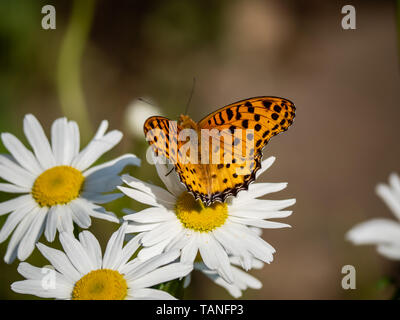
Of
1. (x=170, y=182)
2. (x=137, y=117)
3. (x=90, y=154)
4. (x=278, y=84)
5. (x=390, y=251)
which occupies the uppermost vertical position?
(x=278, y=84)

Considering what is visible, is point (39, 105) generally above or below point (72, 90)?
above

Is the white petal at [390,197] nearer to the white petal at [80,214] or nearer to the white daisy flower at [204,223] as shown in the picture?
the white daisy flower at [204,223]

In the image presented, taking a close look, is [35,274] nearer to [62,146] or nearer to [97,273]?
[97,273]

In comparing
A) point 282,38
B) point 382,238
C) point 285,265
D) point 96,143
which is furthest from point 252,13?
point 382,238

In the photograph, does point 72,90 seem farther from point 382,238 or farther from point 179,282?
point 382,238

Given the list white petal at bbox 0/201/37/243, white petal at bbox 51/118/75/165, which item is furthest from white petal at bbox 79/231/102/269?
white petal at bbox 51/118/75/165

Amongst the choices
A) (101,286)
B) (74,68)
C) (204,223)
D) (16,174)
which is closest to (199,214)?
(204,223)

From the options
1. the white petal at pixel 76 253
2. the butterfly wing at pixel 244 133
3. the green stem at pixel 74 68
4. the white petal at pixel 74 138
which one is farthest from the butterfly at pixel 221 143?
the green stem at pixel 74 68
